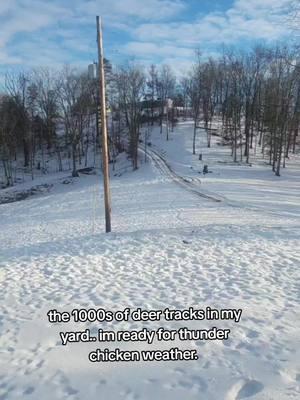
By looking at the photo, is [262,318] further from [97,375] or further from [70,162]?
[70,162]

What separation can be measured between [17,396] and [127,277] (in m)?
4.25

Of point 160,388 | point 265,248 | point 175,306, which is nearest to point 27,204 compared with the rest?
point 265,248

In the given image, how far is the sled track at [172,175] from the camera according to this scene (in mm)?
28453

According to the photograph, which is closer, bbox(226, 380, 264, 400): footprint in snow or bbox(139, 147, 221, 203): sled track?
bbox(226, 380, 264, 400): footprint in snow

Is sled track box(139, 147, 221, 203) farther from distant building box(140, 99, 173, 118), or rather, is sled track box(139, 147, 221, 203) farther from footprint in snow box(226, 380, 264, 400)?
footprint in snow box(226, 380, 264, 400)

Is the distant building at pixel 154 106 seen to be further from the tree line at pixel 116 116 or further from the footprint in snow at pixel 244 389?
the footprint in snow at pixel 244 389

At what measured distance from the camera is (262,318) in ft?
21.4

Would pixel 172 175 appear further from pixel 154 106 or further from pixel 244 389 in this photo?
pixel 154 106

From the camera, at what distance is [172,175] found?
38.4 m

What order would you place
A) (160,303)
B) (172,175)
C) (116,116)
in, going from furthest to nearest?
(116,116), (172,175), (160,303)

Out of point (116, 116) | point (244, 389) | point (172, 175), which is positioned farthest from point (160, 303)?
point (116, 116)

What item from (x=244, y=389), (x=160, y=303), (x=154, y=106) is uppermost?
(x=154, y=106)

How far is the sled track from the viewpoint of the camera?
1120 inches

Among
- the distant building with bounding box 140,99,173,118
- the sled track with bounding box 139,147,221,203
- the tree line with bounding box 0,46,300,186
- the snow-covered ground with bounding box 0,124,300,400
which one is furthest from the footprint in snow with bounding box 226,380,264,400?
the distant building with bounding box 140,99,173,118
